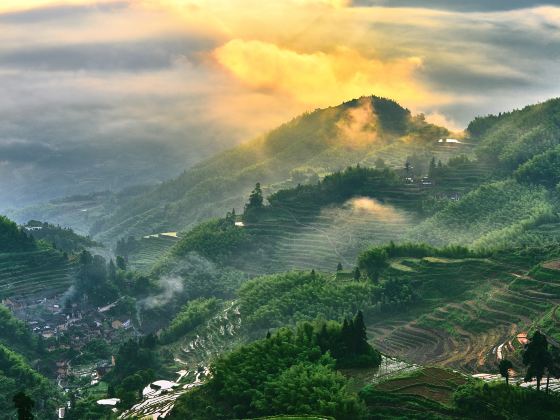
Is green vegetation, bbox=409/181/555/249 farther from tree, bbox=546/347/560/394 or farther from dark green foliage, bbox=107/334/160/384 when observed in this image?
tree, bbox=546/347/560/394

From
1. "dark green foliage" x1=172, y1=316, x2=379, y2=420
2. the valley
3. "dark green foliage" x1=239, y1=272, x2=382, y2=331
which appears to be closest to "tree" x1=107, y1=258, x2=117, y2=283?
the valley

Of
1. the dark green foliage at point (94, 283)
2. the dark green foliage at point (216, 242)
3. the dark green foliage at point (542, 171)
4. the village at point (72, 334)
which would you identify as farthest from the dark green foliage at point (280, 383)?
the dark green foliage at point (542, 171)

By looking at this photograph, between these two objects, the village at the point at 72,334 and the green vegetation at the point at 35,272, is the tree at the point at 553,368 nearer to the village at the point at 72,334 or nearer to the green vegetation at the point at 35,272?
the village at the point at 72,334

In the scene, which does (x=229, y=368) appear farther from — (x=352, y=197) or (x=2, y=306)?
(x=352, y=197)

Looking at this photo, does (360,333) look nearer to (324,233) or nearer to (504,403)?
(504,403)

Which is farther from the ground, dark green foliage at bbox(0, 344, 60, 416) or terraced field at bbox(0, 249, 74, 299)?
terraced field at bbox(0, 249, 74, 299)

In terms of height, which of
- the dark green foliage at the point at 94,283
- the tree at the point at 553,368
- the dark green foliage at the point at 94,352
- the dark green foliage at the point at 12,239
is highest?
the dark green foliage at the point at 12,239

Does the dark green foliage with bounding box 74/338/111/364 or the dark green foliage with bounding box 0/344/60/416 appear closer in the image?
the dark green foliage with bounding box 0/344/60/416
